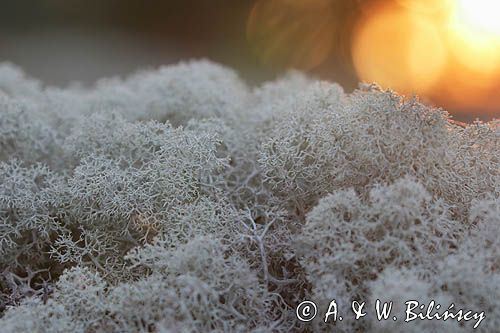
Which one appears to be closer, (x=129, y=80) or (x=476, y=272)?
(x=476, y=272)

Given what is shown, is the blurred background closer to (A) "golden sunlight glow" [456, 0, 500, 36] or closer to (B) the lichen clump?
(A) "golden sunlight glow" [456, 0, 500, 36]

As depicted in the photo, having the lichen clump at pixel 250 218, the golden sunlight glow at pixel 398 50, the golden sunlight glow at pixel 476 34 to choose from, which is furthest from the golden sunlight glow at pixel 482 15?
the lichen clump at pixel 250 218

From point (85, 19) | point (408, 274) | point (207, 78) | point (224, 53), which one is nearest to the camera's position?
point (408, 274)

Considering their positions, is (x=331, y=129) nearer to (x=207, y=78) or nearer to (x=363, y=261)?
(x=363, y=261)

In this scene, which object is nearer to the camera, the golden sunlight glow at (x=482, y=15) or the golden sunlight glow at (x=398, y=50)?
the golden sunlight glow at (x=482, y=15)

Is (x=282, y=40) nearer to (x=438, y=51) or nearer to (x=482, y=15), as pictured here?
(x=438, y=51)

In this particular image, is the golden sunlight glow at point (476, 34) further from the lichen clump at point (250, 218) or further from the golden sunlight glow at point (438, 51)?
the lichen clump at point (250, 218)

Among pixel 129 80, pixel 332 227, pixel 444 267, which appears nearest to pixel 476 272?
pixel 444 267
